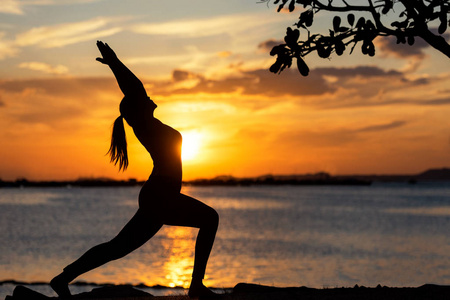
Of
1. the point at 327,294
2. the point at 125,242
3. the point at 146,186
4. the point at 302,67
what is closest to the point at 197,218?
the point at 146,186

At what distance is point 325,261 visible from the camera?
116ft

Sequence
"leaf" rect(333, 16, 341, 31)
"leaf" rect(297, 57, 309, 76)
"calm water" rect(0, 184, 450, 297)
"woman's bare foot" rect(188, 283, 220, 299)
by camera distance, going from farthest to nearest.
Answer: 1. "calm water" rect(0, 184, 450, 297)
2. "leaf" rect(333, 16, 341, 31)
3. "leaf" rect(297, 57, 309, 76)
4. "woman's bare foot" rect(188, 283, 220, 299)

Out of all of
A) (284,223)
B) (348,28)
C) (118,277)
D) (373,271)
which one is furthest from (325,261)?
(284,223)

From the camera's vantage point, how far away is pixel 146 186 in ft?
24.4

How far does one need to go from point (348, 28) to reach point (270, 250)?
33.1 meters

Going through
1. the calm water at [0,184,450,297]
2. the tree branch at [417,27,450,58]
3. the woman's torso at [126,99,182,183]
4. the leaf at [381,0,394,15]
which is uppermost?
the leaf at [381,0,394,15]

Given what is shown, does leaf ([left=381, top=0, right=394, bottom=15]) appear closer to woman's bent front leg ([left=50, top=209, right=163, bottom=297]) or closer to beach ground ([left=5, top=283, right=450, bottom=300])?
beach ground ([left=5, top=283, right=450, bottom=300])

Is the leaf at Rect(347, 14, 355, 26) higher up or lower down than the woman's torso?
higher up

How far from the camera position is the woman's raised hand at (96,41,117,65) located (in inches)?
293

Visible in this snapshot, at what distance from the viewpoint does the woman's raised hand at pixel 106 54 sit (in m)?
7.43

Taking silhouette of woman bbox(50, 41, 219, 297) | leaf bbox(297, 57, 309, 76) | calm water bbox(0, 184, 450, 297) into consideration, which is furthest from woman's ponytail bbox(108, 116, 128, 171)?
calm water bbox(0, 184, 450, 297)

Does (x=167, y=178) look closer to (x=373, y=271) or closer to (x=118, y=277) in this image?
(x=118, y=277)

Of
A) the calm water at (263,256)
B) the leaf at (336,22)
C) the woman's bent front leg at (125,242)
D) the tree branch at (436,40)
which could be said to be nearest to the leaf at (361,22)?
the leaf at (336,22)

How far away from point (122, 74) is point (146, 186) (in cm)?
121
